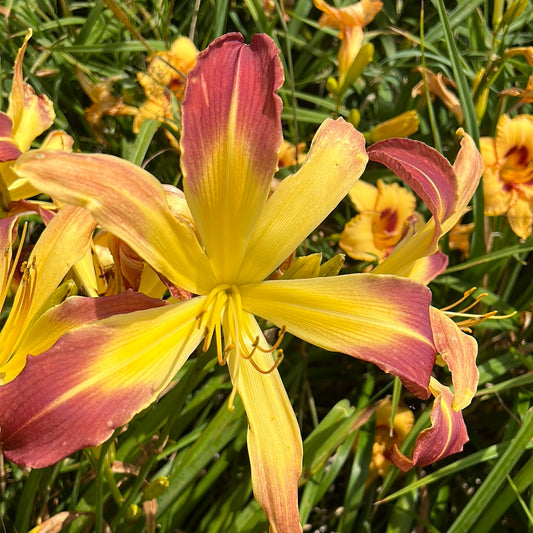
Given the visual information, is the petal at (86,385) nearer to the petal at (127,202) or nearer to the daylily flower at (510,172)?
the petal at (127,202)

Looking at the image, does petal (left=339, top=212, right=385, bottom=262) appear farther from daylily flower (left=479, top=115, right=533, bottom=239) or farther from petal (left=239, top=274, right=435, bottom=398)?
petal (left=239, top=274, right=435, bottom=398)

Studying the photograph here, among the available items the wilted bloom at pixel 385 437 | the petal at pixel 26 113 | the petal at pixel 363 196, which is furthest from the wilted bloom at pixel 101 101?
the wilted bloom at pixel 385 437

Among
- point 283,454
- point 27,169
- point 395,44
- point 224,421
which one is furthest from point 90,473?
point 395,44

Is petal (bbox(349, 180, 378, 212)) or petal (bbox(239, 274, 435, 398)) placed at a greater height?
petal (bbox(239, 274, 435, 398))

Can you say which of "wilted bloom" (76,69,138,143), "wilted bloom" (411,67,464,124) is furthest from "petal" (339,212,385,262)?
"wilted bloom" (76,69,138,143)

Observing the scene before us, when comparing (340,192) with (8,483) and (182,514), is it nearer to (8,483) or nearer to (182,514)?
(182,514)

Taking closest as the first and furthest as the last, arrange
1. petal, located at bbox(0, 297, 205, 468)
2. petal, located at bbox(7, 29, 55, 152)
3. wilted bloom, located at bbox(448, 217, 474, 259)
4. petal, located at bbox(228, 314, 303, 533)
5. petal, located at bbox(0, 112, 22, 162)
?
petal, located at bbox(0, 297, 205, 468), petal, located at bbox(228, 314, 303, 533), petal, located at bbox(0, 112, 22, 162), petal, located at bbox(7, 29, 55, 152), wilted bloom, located at bbox(448, 217, 474, 259)

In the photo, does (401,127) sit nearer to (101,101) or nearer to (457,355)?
(101,101)
